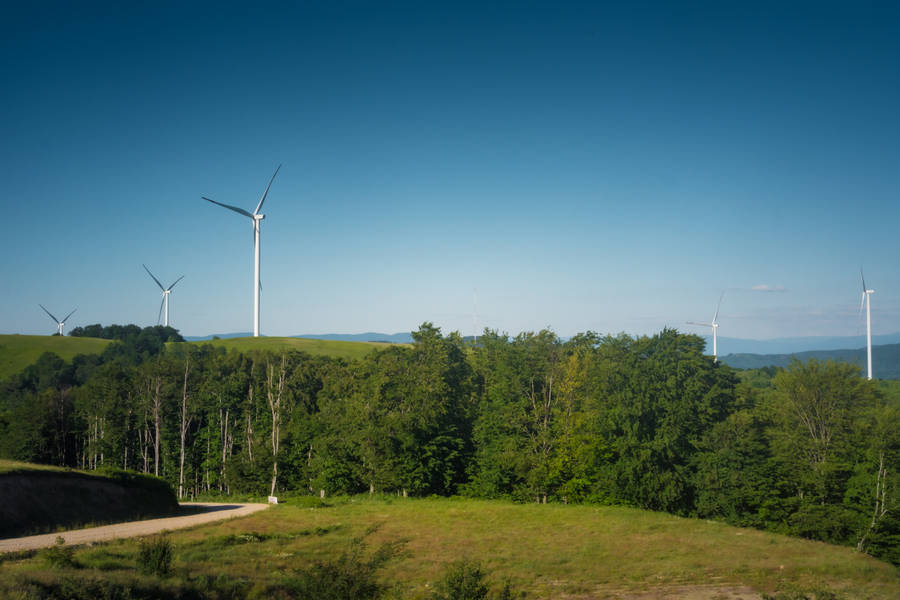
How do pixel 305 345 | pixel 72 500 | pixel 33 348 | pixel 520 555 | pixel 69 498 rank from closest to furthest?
pixel 520 555 < pixel 69 498 < pixel 72 500 < pixel 33 348 < pixel 305 345

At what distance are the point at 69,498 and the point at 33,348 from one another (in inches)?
3800

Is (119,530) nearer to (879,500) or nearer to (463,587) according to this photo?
(463,587)

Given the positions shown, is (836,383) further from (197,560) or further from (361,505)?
(197,560)

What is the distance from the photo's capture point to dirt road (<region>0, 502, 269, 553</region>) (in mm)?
20828

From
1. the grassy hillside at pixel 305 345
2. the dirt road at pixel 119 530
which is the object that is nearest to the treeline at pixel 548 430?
the dirt road at pixel 119 530

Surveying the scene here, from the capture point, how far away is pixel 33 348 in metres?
105

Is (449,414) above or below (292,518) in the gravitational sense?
above

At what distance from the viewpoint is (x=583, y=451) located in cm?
4478

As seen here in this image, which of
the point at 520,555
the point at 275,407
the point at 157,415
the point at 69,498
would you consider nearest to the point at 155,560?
the point at 520,555

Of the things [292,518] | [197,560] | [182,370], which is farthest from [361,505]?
[182,370]

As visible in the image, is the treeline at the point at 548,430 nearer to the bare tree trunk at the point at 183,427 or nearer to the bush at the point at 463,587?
the bare tree trunk at the point at 183,427

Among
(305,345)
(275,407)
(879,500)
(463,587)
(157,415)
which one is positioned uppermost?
(305,345)

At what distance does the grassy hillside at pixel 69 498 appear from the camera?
25609 millimetres

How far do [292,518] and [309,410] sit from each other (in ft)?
100
